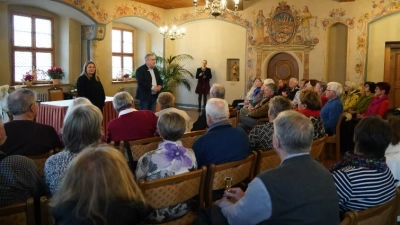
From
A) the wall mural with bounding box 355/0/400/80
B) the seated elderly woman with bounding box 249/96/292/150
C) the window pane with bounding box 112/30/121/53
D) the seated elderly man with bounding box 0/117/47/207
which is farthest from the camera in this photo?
the window pane with bounding box 112/30/121/53

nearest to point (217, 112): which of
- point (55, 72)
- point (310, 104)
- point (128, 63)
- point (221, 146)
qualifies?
point (221, 146)

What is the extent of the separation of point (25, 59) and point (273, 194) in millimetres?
9179

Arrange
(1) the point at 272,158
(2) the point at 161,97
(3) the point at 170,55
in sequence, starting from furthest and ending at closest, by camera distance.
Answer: (3) the point at 170,55, (2) the point at 161,97, (1) the point at 272,158

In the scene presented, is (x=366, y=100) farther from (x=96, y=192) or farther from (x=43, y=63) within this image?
(x=43, y=63)

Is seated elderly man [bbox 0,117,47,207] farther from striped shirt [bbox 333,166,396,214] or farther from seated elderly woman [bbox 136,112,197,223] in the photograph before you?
striped shirt [bbox 333,166,396,214]

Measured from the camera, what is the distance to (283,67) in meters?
10.6

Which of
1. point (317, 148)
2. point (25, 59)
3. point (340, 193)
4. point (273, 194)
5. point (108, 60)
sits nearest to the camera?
point (273, 194)

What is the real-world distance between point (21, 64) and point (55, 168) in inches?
320

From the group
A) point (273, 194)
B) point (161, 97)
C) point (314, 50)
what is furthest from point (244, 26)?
point (273, 194)

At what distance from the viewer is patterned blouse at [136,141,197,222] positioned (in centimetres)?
236

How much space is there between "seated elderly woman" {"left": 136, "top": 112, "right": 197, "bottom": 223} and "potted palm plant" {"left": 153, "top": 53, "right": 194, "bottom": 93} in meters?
9.21

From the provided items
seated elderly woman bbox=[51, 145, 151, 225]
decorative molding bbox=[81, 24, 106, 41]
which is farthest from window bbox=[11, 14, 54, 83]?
seated elderly woman bbox=[51, 145, 151, 225]

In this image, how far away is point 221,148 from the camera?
2820 millimetres

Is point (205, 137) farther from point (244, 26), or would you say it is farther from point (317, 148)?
point (244, 26)
